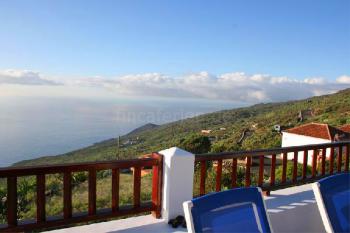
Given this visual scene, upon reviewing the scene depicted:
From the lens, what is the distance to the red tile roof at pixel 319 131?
24500 millimetres

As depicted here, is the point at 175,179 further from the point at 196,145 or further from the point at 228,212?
the point at 196,145

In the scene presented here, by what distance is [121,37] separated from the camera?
1429 cm

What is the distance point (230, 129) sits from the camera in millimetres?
43000

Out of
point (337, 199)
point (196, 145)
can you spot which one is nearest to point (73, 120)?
point (196, 145)

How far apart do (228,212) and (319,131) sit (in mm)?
26035

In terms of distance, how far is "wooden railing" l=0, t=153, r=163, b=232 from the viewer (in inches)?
107

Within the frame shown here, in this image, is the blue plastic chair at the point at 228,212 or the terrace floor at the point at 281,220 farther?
the terrace floor at the point at 281,220

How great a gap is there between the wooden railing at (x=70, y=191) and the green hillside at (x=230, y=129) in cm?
1535

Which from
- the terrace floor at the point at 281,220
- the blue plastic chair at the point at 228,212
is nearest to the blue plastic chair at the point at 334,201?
the blue plastic chair at the point at 228,212

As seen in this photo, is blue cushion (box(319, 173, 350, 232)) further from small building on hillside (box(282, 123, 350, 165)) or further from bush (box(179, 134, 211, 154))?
small building on hillside (box(282, 123, 350, 165))

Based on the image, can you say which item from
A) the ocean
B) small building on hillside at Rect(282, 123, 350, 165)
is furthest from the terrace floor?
the ocean

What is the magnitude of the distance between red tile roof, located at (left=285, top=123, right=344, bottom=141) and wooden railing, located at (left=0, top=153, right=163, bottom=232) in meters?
22.8

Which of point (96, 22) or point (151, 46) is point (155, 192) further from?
point (151, 46)

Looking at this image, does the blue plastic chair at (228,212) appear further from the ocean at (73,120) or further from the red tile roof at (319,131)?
the ocean at (73,120)
